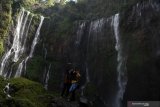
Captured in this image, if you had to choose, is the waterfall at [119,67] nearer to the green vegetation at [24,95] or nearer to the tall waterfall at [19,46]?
the tall waterfall at [19,46]

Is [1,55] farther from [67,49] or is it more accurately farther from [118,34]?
[118,34]

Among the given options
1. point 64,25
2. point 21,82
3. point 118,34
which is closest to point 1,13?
point 64,25

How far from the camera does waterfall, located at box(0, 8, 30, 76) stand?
3013 centimetres

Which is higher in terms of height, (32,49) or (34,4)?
(34,4)

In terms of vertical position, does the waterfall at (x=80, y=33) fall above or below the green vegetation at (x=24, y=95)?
above

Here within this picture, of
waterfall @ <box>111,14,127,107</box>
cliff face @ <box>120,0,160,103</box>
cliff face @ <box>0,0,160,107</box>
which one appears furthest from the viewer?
waterfall @ <box>111,14,127,107</box>

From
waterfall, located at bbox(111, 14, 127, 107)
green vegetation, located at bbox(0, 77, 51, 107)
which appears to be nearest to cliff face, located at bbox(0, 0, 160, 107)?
waterfall, located at bbox(111, 14, 127, 107)

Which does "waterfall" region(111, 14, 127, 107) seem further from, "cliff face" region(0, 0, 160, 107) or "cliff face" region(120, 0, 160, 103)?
"cliff face" region(120, 0, 160, 103)

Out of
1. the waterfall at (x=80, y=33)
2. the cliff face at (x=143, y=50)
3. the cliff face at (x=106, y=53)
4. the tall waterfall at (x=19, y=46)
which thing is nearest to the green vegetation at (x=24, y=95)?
the cliff face at (x=106, y=53)

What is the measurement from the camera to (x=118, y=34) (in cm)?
2645

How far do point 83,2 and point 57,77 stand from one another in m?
11.4

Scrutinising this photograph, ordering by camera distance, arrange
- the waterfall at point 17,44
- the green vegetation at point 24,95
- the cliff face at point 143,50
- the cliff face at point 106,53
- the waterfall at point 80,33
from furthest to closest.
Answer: the waterfall at point 17,44
the waterfall at point 80,33
the cliff face at point 106,53
the cliff face at point 143,50
the green vegetation at point 24,95

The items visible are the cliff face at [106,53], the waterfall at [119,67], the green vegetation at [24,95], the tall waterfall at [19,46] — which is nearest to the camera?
the green vegetation at [24,95]

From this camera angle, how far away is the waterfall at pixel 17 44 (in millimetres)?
30131
